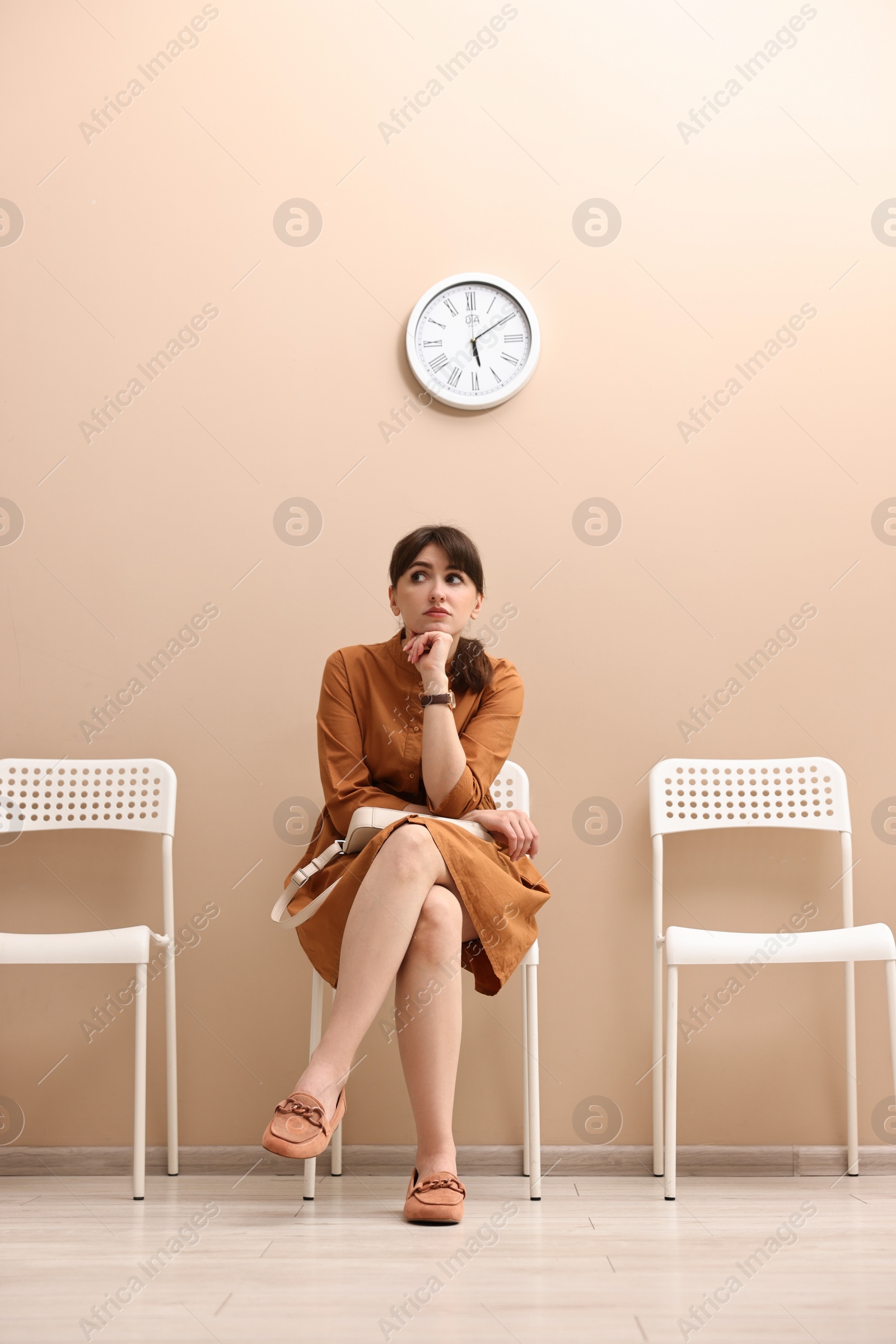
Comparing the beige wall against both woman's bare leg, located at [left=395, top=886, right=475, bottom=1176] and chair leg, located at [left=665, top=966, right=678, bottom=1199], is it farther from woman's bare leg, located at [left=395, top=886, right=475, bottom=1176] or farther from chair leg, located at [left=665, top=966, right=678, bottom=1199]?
woman's bare leg, located at [left=395, top=886, right=475, bottom=1176]

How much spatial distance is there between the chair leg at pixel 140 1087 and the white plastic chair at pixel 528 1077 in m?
0.32

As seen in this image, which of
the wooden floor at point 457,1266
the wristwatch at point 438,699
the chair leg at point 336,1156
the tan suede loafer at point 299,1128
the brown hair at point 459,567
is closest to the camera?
the wooden floor at point 457,1266

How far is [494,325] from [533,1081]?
1.75m

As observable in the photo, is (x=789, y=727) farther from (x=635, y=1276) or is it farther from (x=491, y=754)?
(x=635, y=1276)

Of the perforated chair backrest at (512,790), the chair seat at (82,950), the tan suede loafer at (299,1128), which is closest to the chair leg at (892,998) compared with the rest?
the perforated chair backrest at (512,790)

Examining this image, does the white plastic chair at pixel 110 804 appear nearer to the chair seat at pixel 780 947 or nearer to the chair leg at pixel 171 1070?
the chair leg at pixel 171 1070

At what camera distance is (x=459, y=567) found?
1.99 meters

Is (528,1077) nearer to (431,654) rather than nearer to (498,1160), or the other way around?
(498,1160)

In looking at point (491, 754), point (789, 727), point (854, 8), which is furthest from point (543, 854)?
point (854, 8)

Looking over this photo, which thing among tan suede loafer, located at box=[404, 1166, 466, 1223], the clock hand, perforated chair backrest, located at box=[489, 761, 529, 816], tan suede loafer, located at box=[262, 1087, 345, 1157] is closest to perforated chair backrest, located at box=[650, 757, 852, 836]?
perforated chair backrest, located at box=[489, 761, 529, 816]

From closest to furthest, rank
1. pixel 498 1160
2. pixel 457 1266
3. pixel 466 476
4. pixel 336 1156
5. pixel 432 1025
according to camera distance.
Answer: pixel 457 1266 < pixel 432 1025 < pixel 336 1156 < pixel 498 1160 < pixel 466 476

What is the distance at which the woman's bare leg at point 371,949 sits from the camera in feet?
5.26

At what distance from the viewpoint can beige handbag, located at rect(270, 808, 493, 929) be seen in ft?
5.88

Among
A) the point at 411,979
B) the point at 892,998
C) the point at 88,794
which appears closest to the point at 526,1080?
the point at 411,979
